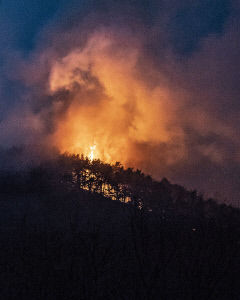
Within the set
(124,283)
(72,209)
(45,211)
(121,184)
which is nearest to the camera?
(124,283)

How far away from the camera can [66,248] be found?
66.0ft

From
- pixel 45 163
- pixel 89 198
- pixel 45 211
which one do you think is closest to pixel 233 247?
pixel 45 211

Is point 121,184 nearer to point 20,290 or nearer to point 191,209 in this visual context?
point 191,209

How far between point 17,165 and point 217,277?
87.9 meters

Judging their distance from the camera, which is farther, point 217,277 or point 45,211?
point 45,211

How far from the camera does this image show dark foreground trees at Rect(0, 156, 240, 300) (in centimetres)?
743

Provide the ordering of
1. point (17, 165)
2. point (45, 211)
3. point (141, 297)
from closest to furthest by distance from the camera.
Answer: point (141, 297)
point (45, 211)
point (17, 165)

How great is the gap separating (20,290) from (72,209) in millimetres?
32035

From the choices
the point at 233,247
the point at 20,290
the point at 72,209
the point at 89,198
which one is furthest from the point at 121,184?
the point at 233,247

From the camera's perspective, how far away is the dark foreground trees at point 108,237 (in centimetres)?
743

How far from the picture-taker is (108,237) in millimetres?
26875

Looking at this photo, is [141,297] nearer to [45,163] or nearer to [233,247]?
[233,247]

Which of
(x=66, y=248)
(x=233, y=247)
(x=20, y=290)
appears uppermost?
(x=233, y=247)

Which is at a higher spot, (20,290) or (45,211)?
(45,211)
